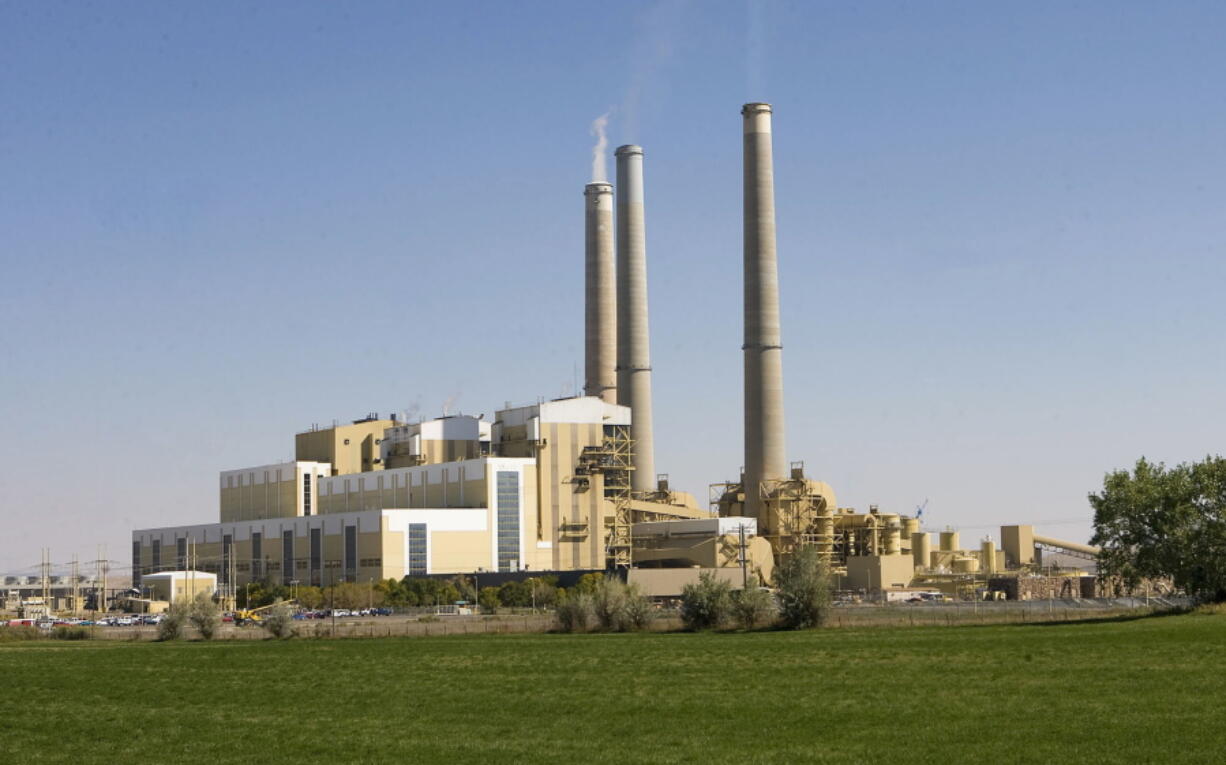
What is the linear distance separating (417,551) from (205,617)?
49.3m

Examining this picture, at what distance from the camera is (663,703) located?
37406mm

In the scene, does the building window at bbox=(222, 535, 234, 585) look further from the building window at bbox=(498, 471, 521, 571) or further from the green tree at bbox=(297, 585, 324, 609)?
the building window at bbox=(498, 471, 521, 571)

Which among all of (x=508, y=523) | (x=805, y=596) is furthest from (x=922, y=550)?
(x=805, y=596)

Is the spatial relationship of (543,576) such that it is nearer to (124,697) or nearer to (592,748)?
(124,697)

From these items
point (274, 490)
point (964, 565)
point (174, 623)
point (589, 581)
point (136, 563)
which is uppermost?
point (274, 490)

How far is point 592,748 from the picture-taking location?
96.8ft

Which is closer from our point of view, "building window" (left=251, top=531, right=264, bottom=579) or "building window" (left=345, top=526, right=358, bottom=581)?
"building window" (left=345, top=526, right=358, bottom=581)

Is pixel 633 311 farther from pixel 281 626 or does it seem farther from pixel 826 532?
pixel 281 626

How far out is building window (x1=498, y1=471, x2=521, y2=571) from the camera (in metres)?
135

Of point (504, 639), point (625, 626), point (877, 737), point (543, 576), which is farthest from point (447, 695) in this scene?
point (543, 576)

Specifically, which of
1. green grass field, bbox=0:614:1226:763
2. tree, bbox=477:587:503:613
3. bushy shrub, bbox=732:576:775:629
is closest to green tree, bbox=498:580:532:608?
tree, bbox=477:587:503:613

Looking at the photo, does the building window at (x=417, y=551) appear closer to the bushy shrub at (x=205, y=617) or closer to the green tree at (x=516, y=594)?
the green tree at (x=516, y=594)

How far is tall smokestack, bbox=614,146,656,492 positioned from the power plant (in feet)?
0.44

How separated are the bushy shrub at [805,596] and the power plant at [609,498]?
47.3 m
